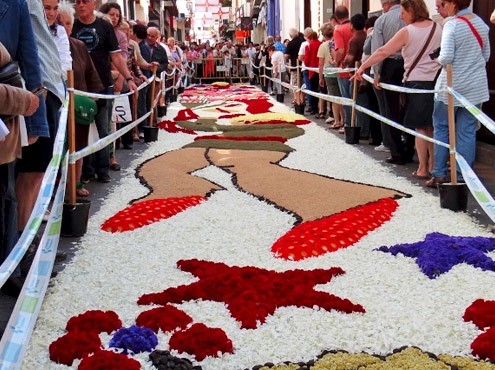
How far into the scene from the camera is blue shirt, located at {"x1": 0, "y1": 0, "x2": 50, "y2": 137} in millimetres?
4027

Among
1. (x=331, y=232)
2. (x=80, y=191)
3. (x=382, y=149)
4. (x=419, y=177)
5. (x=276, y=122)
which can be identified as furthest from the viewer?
(x=276, y=122)

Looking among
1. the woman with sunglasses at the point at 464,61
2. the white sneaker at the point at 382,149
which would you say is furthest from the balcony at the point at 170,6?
the woman with sunglasses at the point at 464,61

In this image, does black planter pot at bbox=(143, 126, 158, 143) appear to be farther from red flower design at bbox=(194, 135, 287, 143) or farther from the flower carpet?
the flower carpet

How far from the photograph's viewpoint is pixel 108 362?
3.19 metres

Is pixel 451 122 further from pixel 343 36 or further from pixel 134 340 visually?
pixel 343 36

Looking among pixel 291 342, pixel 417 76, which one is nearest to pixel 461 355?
pixel 291 342

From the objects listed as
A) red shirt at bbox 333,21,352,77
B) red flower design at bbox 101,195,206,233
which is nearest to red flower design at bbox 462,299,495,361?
red flower design at bbox 101,195,206,233

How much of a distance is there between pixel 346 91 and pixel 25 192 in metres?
7.98

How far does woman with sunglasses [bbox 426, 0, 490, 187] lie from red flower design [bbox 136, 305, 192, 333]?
368 centimetres

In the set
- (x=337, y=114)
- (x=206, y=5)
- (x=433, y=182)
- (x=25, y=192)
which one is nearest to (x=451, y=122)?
(x=433, y=182)

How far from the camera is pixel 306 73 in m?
16.5

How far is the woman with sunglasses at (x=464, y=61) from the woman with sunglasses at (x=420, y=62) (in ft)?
2.73

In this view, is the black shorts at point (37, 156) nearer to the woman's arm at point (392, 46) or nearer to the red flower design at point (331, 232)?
the red flower design at point (331, 232)

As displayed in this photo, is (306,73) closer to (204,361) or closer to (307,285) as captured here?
(307,285)
